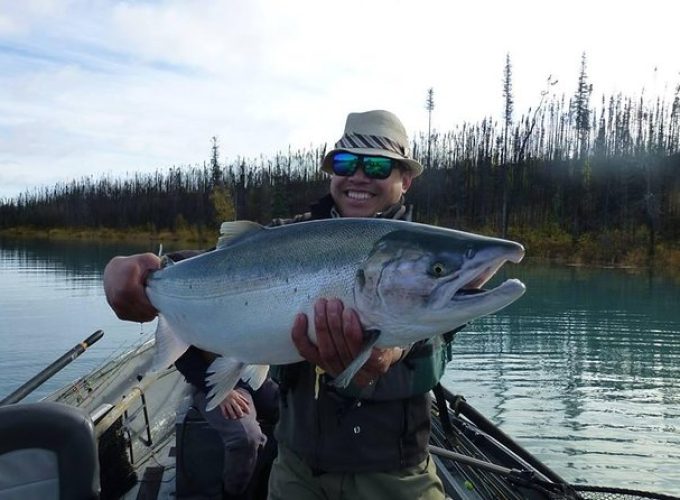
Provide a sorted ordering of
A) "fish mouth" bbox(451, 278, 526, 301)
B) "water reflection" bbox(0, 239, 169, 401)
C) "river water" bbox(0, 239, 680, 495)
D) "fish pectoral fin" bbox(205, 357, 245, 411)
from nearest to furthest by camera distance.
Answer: "fish mouth" bbox(451, 278, 526, 301), "fish pectoral fin" bbox(205, 357, 245, 411), "river water" bbox(0, 239, 680, 495), "water reflection" bbox(0, 239, 169, 401)

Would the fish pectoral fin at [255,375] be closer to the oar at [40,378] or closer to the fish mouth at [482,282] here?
the fish mouth at [482,282]

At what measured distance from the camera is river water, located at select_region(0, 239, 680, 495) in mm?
10164

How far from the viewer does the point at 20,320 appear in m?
21.8

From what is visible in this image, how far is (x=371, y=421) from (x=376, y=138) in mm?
1453

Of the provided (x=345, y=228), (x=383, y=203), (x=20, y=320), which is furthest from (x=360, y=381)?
(x=20, y=320)

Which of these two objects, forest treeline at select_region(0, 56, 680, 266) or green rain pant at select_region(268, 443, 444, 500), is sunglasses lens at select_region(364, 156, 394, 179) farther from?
forest treeline at select_region(0, 56, 680, 266)

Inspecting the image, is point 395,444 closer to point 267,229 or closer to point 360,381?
point 360,381

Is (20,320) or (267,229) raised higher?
(267,229)

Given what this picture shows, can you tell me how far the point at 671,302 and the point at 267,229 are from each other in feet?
87.8

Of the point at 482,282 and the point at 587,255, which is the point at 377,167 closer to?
the point at 482,282

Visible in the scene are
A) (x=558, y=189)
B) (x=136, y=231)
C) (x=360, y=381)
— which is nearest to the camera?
(x=360, y=381)

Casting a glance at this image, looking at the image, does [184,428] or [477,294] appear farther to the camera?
[184,428]

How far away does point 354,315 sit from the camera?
2406 millimetres

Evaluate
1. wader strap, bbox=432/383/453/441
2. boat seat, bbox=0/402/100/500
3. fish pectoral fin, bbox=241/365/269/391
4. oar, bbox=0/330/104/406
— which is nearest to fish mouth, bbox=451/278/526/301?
fish pectoral fin, bbox=241/365/269/391
